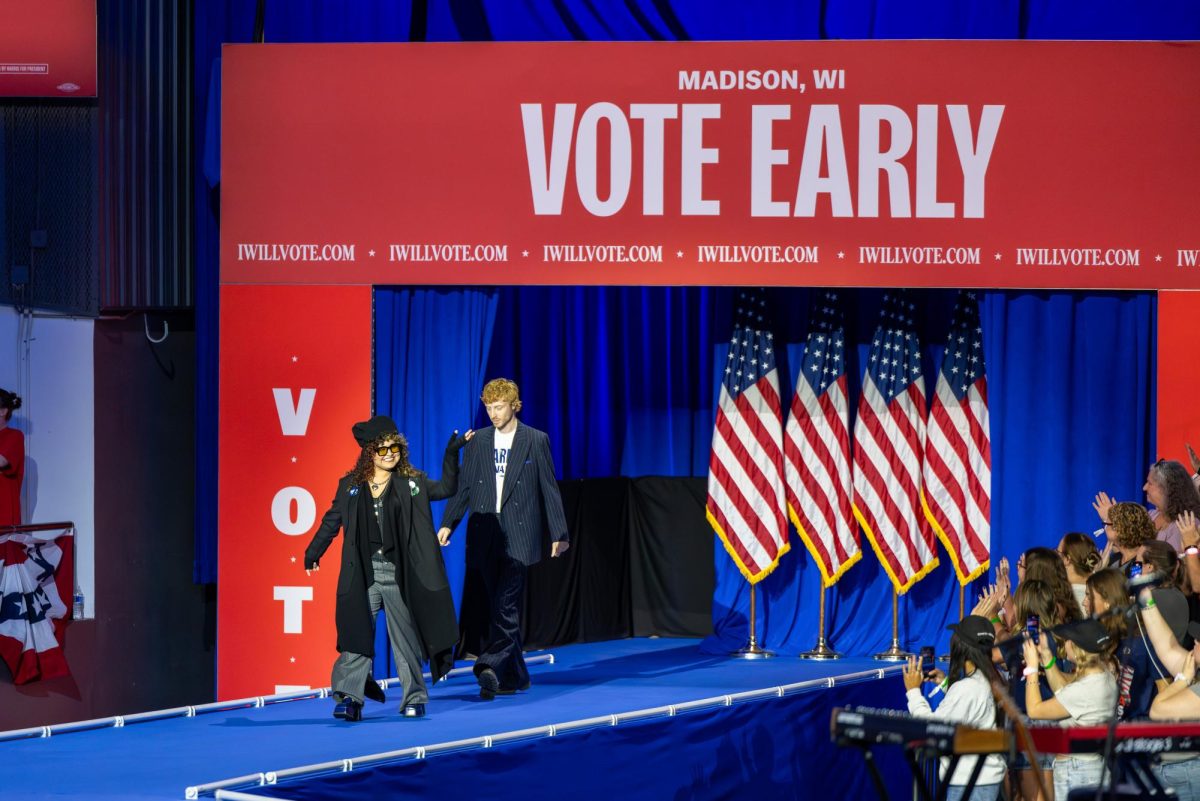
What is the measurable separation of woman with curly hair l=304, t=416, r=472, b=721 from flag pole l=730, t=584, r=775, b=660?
3112mm

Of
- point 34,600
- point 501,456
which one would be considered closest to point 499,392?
point 501,456

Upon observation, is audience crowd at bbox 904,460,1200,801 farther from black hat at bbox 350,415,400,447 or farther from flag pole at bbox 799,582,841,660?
flag pole at bbox 799,582,841,660

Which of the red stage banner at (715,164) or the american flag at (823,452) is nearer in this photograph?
the red stage banner at (715,164)

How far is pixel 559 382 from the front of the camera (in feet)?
37.5

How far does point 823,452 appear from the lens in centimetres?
1061

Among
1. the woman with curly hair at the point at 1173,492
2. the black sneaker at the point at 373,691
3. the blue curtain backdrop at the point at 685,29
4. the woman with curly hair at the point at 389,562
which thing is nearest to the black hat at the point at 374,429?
the woman with curly hair at the point at 389,562

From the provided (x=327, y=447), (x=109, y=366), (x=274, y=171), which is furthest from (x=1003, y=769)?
(x=109, y=366)

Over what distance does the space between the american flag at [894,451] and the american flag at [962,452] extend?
0.12 m

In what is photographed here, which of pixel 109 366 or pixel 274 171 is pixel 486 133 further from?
pixel 109 366

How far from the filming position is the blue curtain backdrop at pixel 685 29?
376 inches

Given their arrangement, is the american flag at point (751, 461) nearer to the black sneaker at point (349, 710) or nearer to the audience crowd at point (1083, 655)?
the black sneaker at point (349, 710)

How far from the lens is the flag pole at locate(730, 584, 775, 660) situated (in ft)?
34.5

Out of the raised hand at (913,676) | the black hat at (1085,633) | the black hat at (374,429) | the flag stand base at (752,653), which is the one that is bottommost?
the flag stand base at (752,653)

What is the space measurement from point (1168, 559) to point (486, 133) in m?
4.87
